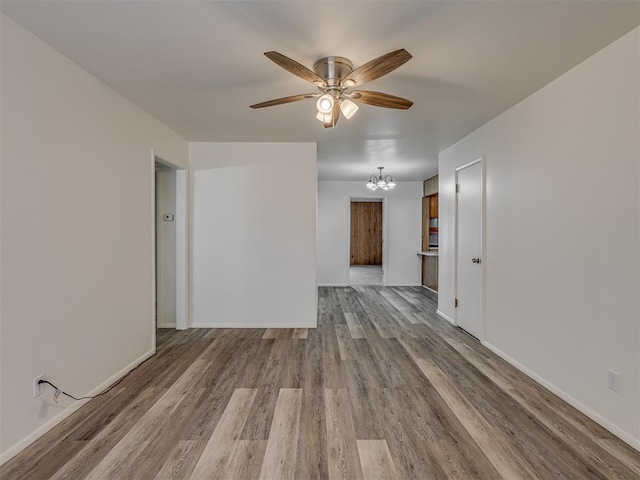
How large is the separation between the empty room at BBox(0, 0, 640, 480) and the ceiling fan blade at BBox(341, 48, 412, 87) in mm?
17

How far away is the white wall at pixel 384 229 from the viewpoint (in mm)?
7277

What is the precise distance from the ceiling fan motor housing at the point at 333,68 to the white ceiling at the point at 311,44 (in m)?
0.06

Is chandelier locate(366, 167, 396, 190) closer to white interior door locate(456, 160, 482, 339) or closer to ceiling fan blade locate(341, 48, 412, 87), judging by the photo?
white interior door locate(456, 160, 482, 339)

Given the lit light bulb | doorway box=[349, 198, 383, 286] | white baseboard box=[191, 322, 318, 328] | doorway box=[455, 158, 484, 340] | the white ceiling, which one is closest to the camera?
the white ceiling

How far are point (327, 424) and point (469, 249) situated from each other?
2.73 metres

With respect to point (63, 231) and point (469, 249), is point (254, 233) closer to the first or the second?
point (63, 231)

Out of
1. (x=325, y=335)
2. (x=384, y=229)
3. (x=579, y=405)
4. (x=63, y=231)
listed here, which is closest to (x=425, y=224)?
(x=384, y=229)

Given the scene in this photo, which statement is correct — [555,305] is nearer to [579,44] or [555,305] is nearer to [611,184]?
[611,184]

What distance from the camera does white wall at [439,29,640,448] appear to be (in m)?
1.91

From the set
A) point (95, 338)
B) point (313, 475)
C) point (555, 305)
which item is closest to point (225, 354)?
point (95, 338)

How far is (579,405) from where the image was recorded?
7.25 ft

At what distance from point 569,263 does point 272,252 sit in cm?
305

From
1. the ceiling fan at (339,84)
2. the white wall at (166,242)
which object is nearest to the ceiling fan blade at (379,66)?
the ceiling fan at (339,84)

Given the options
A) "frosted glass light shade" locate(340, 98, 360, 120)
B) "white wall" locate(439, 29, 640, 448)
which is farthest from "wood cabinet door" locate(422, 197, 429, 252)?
"frosted glass light shade" locate(340, 98, 360, 120)
